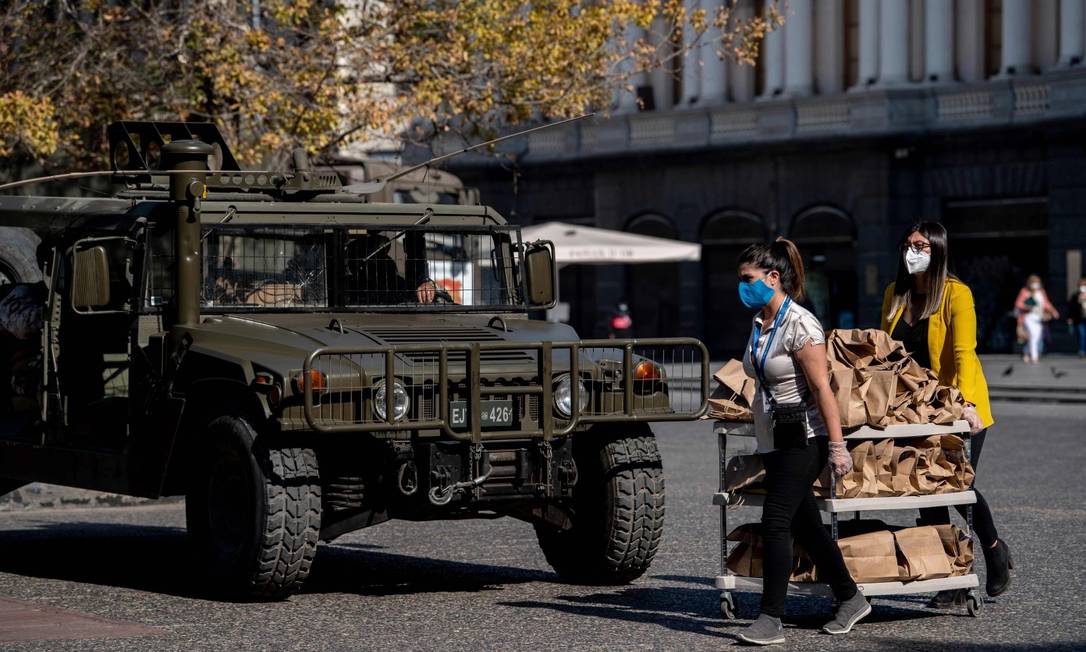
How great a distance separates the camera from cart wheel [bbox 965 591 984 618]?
8844 mm

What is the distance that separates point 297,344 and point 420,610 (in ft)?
4.69

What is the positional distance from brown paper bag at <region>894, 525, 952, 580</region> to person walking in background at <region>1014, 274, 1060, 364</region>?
26.0m

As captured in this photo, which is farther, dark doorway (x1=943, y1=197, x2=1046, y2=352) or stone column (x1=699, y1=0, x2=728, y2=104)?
stone column (x1=699, y1=0, x2=728, y2=104)

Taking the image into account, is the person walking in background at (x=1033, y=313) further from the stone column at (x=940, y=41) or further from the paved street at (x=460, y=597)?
the paved street at (x=460, y=597)

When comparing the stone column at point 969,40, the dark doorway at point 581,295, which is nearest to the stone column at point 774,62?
the stone column at point 969,40

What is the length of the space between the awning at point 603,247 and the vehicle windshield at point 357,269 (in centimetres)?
2058

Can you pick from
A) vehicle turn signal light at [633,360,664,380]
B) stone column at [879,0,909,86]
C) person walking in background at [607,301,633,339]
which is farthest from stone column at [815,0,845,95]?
vehicle turn signal light at [633,360,664,380]

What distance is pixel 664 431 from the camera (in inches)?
896

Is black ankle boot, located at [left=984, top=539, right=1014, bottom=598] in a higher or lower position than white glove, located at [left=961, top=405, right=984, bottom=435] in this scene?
lower

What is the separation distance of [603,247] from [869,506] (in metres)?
24.0

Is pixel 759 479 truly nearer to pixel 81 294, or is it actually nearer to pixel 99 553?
pixel 81 294

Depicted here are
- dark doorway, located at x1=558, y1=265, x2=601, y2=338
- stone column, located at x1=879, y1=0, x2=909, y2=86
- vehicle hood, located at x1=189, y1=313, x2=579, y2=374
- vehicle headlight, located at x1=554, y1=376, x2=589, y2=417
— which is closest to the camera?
vehicle hood, located at x1=189, y1=313, x2=579, y2=374

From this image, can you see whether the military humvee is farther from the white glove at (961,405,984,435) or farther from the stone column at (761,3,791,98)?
the stone column at (761,3,791,98)

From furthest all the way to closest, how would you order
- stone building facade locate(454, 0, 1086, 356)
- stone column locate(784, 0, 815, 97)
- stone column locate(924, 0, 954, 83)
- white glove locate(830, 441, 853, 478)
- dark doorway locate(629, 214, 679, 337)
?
dark doorway locate(629, 214, 679, 337)
stone column locate(784, 0, 815, 97)
stone column locate(924, 0, 954, 83)
stone building facade locate(454, 0, 1086, 356)
white glove locate(830, 441, 853, 478)
